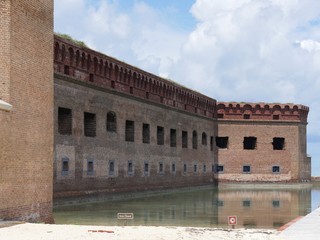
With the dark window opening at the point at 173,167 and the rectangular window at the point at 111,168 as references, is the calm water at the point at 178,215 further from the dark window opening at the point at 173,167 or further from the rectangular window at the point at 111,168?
the dark window opening at the point at 173,167

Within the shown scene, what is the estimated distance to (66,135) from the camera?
2470 cm

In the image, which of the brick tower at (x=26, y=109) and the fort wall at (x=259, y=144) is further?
the fort wall at (x=259, y=144)

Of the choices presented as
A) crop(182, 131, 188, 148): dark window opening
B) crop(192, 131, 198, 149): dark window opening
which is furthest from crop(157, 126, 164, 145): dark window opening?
crop(192, 131, 198, 149): dark window opening

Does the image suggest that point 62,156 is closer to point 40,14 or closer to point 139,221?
point 139,221

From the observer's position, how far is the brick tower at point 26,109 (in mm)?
12539

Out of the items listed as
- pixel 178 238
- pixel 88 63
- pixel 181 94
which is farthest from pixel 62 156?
pixel 181 94

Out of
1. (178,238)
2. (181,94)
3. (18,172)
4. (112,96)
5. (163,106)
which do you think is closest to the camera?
(178,238)

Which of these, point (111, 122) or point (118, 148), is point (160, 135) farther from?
point (111, 122)

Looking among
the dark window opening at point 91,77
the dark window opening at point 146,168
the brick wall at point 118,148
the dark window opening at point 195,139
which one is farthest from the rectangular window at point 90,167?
the dark window opening at point 195,139

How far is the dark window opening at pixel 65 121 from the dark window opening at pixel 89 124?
85.6 inches

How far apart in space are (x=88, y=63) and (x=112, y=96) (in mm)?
2895

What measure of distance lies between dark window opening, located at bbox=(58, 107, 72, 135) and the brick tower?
1066 centimetres

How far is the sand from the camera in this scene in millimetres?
10312

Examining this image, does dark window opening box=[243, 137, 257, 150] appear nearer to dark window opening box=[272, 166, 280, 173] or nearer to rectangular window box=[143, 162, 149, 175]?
dark window opening box=[272, 166, 280, 173]
